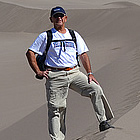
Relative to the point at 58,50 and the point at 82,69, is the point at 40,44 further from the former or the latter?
the point at 82,69

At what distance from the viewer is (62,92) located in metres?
4.88

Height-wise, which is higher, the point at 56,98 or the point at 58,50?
the point at 58,50

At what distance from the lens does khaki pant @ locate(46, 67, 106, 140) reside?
4.81 metres

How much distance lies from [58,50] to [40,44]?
205 mm

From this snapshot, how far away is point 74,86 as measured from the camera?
4926mm

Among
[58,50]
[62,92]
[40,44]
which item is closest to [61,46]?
[58,50]

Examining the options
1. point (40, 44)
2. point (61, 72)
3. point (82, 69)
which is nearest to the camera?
point (40, 44)

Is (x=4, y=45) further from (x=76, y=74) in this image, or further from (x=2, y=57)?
(x=76, y=74)

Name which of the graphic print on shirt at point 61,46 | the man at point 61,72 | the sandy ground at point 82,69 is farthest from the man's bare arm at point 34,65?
the sandy ground at point 82,69

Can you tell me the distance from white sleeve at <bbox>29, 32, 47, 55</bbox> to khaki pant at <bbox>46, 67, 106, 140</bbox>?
28 centimetres

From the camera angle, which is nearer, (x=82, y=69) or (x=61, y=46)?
(x=61, y=46)

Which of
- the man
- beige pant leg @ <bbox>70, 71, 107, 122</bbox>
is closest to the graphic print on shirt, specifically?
the man

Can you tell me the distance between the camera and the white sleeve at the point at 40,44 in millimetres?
4660

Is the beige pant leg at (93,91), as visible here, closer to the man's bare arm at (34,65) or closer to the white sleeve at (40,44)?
the man's bare arm at (34,65)
